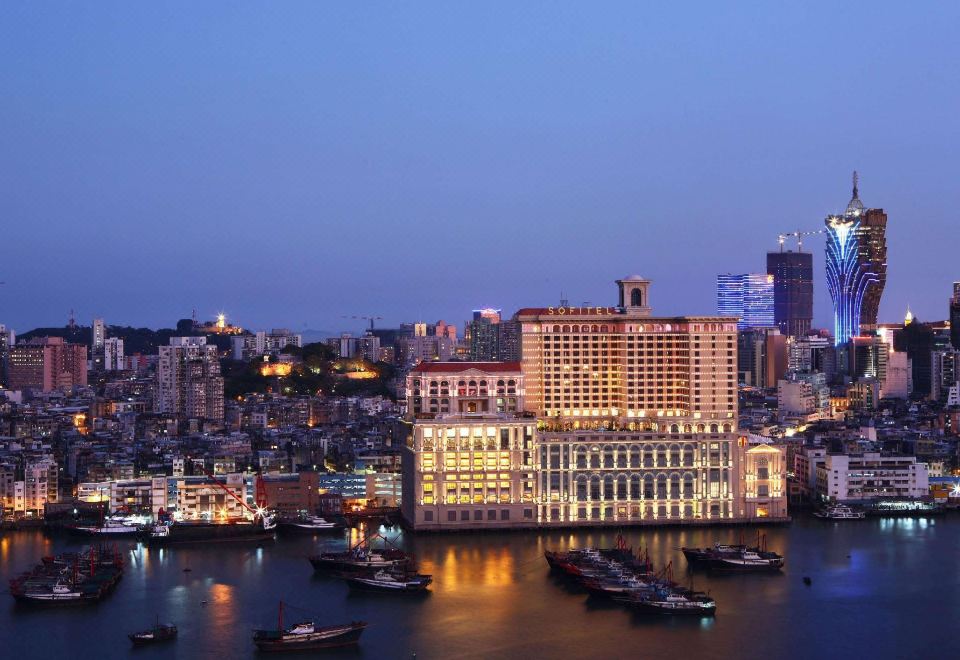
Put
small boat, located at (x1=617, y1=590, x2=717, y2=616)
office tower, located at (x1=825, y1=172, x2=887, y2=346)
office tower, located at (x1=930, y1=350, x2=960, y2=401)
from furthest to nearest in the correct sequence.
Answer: office tower, located at (x1=825, y1=172, x2=887, y2=346)
office tower, located at (x1=930, y1=350, x2=960, y2=401)
small boat, located at (x1=617, y1=590, x2=717, y2=616)

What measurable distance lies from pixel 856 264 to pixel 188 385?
57.2 meters

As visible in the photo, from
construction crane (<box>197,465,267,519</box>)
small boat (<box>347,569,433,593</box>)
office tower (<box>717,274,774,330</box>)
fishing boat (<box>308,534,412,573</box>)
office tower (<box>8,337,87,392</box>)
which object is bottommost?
small boat (<box>347,569,433,593</box>)

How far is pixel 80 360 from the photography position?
79.3 meters

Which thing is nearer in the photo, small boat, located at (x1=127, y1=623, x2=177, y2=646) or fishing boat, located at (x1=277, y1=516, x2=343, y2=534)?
small boat, located at (x1=127, y1=623, x2=177, y2=646)

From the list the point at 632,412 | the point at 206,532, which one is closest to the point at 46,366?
the point at 206,532

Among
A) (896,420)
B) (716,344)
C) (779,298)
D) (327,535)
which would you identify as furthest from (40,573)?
(779,298)

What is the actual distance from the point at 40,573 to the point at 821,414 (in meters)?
46.2

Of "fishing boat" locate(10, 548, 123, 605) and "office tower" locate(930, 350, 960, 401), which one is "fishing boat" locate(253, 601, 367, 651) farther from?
"office tower" locate(930, 350, 960, 401)

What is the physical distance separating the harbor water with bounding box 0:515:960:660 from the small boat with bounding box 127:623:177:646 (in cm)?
18

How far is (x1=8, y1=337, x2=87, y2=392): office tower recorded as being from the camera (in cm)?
7625

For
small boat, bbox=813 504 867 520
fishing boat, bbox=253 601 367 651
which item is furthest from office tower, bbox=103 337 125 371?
fishing boat, bbox=253 601 367 651

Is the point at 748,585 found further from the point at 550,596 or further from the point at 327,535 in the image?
the point at 327,535

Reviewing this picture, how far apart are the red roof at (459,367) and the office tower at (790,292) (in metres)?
89.3

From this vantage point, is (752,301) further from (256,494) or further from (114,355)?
(256,494)
